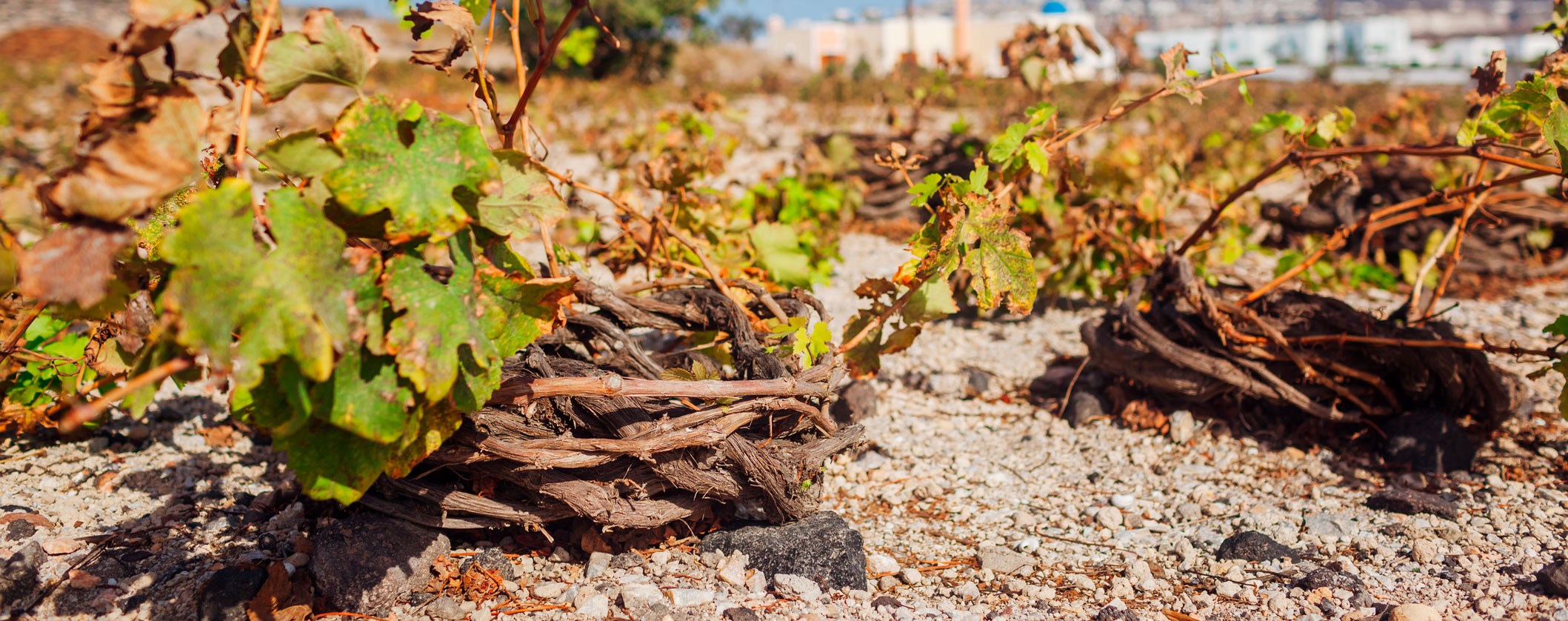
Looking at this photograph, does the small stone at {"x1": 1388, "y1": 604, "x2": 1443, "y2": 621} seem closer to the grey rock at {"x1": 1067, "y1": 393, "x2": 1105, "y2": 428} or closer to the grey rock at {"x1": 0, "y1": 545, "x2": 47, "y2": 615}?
the grey rock at {"x1": 1067, "y1": 393, "x2": 1105, "y2": 428}

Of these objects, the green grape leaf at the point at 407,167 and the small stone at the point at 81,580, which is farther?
the small stone at the point at 81,580

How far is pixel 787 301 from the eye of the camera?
6.88 feet

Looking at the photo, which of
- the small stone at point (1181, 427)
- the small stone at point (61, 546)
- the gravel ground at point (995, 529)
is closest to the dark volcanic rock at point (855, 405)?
the gravel ground at point (995, 529)

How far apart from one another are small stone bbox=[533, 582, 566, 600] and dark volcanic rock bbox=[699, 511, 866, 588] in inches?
11.3

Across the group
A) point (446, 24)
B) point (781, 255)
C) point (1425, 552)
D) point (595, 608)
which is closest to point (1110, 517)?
point (1425, 552)

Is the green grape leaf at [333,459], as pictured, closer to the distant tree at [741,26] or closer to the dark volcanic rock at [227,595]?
the dark volcanic rock at [227,595]

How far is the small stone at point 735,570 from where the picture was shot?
5.30 feet

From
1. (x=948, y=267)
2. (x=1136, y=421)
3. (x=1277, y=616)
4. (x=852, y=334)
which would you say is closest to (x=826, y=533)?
(x=852, y=334)

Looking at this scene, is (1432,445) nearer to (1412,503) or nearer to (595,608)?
(1412,503)

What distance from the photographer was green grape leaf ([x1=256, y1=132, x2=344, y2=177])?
3.55 ft

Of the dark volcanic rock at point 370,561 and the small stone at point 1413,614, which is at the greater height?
the dark volcanic rock at point 370,561

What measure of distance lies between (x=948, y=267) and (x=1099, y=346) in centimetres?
106

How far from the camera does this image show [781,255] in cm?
241

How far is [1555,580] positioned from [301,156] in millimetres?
2141
